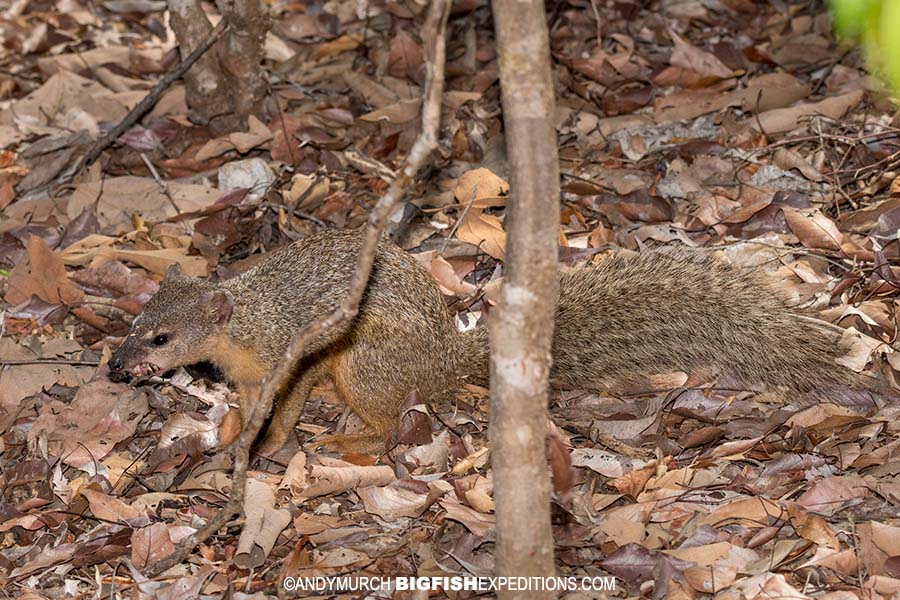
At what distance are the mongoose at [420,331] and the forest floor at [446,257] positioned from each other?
19 cm

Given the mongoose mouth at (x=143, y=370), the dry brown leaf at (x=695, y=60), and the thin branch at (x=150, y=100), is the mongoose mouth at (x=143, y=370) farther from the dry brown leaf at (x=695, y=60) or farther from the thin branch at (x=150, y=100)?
the dry brown leaf at (x=695, y=60)

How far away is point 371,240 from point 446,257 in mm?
3294

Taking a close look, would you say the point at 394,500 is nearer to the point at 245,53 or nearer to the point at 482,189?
the point at 482,189

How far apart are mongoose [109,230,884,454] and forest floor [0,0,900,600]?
0.19 m

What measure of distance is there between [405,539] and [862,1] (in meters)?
3.31

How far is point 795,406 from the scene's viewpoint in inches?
200

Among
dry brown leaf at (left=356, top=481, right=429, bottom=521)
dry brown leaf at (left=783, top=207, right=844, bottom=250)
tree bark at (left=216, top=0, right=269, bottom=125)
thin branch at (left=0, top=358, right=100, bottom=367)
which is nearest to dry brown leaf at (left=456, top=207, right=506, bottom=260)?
dry brown leaf at (left=783, top=207, right=844, bottom=250)

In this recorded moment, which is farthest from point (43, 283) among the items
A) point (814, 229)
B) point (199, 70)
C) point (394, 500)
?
point (814, 229)

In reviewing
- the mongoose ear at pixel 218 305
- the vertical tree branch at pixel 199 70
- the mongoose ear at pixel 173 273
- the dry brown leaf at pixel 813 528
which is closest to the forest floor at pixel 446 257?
the dry brown leaf at pixel 813 528

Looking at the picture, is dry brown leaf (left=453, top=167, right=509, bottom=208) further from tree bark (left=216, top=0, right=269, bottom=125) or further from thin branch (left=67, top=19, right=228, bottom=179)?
thin branch (left=67, top=19, right=228, bottom=179)

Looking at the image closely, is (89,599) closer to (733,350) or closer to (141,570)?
(141,570)

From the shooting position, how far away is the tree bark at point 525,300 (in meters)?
3.01

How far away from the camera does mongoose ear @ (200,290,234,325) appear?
18.8 feet

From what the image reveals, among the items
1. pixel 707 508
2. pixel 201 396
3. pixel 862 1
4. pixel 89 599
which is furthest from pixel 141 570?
pixel 862 1
